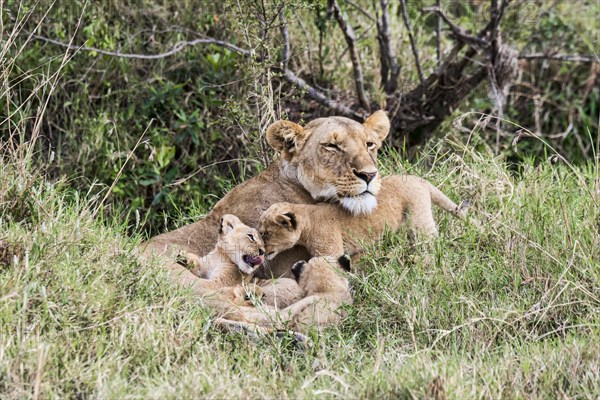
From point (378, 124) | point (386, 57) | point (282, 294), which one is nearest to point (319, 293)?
point (282, 294)

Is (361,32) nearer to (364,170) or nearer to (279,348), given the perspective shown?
(364,170)

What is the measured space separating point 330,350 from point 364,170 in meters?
1.09

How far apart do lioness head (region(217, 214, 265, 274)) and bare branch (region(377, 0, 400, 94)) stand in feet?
10.6

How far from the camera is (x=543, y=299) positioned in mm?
4977

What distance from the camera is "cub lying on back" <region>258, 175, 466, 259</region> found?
17.8 feet

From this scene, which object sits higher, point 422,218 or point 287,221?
point 287,221

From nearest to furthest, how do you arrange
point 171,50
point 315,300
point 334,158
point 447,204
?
point 315,300 → point 334,158 → point 447,204 → point 171,50

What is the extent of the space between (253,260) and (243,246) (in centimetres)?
10

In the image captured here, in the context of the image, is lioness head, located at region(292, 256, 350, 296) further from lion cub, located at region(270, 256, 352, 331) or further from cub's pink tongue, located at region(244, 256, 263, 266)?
cub's pink tongue, located at region(244, 256, 263, 266)

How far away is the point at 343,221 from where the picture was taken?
557 cm

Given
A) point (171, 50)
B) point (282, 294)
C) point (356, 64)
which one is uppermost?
point (171, 50)

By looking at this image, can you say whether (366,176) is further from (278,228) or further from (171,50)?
(171,50)

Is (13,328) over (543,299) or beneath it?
over

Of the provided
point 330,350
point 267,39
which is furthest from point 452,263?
point 267,39
